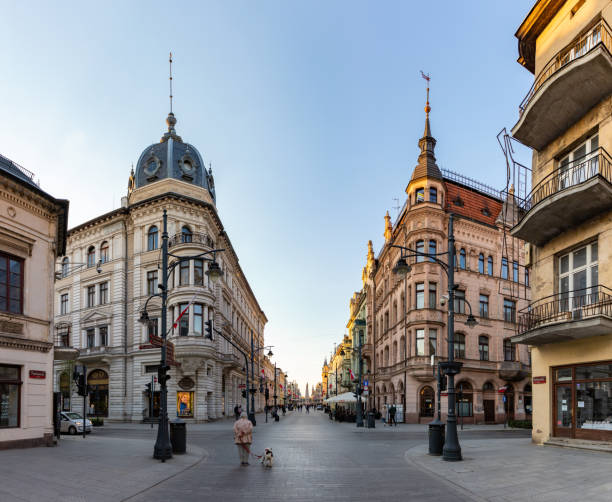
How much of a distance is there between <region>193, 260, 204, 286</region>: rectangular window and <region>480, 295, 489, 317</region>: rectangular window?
22373mm

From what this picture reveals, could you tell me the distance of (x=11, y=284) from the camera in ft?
63.6

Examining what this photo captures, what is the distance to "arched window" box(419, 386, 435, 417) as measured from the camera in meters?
39.1

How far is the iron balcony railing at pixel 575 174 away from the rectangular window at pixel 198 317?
89.9 feet

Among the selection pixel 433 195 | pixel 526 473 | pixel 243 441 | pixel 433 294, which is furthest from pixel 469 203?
pixel 243 441

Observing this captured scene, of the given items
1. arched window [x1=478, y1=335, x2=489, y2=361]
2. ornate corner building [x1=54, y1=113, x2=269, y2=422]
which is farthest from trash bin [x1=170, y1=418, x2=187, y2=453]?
arched window [x1=478, y1=335, x2=489, y2=361]

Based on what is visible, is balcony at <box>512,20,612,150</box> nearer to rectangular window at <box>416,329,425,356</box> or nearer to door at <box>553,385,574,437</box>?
door at <box>553,385,574,437</box>

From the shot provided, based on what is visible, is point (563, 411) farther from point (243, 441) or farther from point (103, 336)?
point (103, 336)

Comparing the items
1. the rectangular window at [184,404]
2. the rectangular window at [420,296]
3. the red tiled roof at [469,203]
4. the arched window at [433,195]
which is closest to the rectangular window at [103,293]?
the rectangular window at [184,404]

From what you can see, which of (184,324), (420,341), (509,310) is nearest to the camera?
(420,341)

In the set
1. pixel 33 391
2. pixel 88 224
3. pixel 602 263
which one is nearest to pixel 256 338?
pixel 88 224

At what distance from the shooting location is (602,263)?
16.5 meters

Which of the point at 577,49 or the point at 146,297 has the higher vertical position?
the point at 577,49

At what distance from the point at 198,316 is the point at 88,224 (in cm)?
1508

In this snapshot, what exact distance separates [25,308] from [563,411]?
66.0 ft
